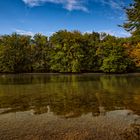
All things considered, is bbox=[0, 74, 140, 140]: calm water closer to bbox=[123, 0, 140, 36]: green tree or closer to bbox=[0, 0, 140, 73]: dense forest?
bbox=[123, 0, 140, 36]: green tree

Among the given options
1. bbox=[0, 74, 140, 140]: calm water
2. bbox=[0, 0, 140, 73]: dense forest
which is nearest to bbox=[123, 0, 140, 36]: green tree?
bbox=[0, 74, 140, 140]: calm water

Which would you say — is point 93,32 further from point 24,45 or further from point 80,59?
point 24,45

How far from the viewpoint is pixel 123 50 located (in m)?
74.9

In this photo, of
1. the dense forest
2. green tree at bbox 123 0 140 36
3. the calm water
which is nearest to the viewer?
the calm water

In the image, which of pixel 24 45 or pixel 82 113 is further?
pixel 24 45

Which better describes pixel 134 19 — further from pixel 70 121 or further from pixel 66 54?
pixel 66 54

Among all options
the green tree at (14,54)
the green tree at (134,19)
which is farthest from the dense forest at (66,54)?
the green tree at (134,19)

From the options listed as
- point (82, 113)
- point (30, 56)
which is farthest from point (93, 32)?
point (82, 113)

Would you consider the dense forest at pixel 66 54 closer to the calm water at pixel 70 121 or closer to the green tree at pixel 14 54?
the green tree at pixel 14 54

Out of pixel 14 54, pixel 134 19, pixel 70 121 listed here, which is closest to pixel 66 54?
pixel 14 54

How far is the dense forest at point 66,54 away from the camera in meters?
73.1

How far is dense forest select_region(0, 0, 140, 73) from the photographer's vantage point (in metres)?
73.1

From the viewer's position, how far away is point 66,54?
2997 inches

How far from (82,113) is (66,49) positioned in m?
62.0
